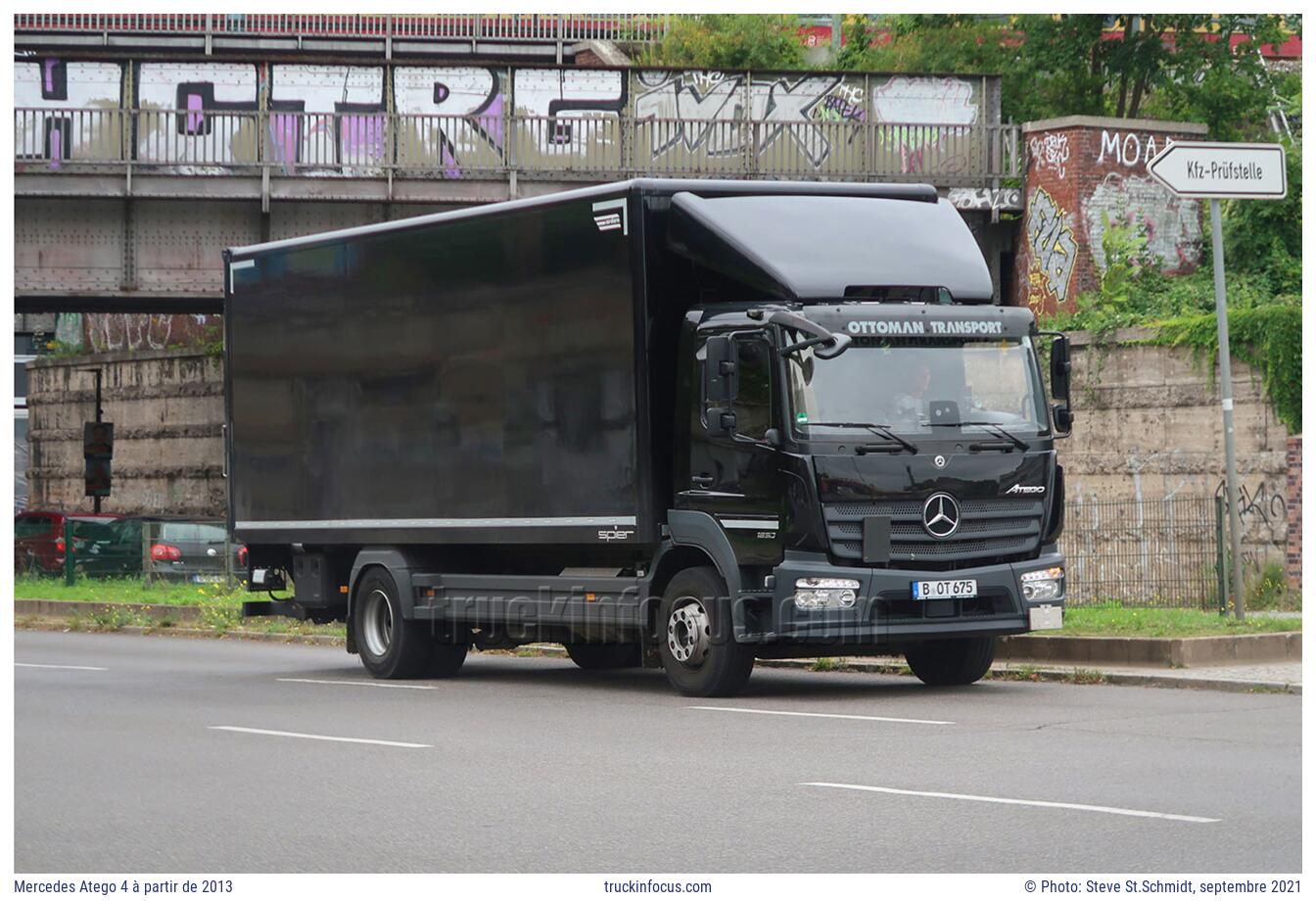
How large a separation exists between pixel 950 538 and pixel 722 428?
71.6 inches

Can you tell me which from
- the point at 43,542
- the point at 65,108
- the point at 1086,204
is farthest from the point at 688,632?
the point at 43,542

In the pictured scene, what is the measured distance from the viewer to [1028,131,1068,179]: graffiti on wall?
3491 cm

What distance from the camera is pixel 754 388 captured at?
1519cm

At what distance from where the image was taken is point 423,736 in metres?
13.3

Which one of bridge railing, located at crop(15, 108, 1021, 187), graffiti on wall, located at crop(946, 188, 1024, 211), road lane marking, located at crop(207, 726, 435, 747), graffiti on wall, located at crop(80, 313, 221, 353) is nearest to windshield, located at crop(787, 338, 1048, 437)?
road lane marking, located at crop(207, 726, 435, 747)

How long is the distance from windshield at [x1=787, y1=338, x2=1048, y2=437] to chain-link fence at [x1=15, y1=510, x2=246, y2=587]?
18462 mm

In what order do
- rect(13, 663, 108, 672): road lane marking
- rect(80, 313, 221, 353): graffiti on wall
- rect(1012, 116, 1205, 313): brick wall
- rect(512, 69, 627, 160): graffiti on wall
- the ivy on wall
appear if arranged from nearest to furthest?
rect(13, 663, 108, 672): road lane marking < the ivy on wall < rect(512, 69, 627, 160): graffiti on wall < rect(1012, 116, 1205, 313): brick wall < rect(80, 313, 221, 353): graffiti on wall

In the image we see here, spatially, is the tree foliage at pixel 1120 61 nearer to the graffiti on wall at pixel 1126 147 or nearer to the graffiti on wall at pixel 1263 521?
the graffiti on wall at pixel 1126 147

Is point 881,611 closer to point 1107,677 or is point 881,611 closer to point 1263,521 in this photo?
point 1107,677

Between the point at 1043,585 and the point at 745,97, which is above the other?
the point at 745,97

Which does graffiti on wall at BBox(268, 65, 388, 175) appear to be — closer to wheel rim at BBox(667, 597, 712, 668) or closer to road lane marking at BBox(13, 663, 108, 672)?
road lane marking at BBox(13, 663, 108, 672)

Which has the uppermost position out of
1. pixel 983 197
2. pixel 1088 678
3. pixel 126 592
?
pixel 983 197

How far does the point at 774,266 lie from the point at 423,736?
4305 mm

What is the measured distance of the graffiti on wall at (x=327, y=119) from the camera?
33688 mm
